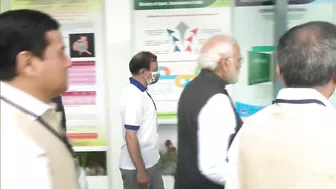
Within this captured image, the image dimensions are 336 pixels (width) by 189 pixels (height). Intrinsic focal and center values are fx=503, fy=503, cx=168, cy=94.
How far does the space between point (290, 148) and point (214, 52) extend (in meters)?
1.20

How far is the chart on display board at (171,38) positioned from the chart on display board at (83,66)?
43cm

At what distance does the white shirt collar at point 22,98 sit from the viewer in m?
1.51

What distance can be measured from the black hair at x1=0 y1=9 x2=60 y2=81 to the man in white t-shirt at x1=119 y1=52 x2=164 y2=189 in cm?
239

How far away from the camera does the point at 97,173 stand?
5234 mm

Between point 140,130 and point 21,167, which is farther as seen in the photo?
point 140,130

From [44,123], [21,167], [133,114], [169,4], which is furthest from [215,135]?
[169,4]

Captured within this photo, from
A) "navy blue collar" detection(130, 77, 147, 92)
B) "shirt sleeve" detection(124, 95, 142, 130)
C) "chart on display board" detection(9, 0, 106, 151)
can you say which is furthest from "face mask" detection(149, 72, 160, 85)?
"chart on display board" detection(9, 0, 106, 151)

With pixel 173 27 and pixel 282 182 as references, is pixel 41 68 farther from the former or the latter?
pixel 173 27

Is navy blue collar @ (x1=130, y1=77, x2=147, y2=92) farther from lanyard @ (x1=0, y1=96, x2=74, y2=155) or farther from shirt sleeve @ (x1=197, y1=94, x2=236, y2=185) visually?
lanyard @ (x1=0, y1=96, x2=74, y2=155)

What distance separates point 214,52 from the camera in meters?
2.79

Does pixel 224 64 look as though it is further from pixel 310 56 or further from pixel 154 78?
pixel 154 78

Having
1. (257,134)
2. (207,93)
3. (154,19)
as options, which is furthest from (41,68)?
(154,19)

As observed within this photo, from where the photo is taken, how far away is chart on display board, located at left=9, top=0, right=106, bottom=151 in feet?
16.7

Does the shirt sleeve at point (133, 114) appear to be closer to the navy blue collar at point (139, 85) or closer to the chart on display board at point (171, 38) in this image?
the navy blue collar at point (139, 85)
